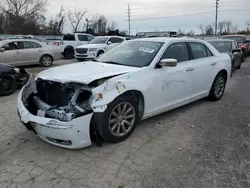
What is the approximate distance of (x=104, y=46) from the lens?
46.9 feet

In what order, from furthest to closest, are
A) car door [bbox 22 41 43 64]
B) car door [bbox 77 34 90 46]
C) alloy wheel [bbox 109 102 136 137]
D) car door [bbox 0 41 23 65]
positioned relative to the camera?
car door [bbox 77 34 90 46] → car door [bbox 22 41 43 64] → car door [bbox 0 41 23 65] → alloy wheel [bbox 109 102 136 137]

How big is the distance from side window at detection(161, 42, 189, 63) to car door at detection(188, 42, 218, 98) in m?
0.19

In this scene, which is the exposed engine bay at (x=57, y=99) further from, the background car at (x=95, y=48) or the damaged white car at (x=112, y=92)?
the background car at (x=95, y=48)

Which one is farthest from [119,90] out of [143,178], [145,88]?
[143,178]

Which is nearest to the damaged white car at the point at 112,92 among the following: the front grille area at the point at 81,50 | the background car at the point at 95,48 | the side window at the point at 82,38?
the background car at the point at 95,48

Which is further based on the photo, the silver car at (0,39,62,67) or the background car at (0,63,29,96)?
the silver car at (0,39,62,67)

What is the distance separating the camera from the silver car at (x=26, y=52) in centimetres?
1082

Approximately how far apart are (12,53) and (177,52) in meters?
8.91

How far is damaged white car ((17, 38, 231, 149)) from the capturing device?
10.5 ft

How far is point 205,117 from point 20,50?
378 inches

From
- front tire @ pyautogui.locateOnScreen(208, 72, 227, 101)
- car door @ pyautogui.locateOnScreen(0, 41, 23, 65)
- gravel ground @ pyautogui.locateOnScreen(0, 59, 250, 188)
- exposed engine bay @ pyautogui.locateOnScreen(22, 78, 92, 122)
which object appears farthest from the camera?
car door @ pyautogui.locateOnScreen(0, 41, 23, 65)

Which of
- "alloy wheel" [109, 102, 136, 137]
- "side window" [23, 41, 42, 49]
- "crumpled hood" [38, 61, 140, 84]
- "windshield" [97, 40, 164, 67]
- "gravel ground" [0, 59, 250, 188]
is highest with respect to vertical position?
"side window" [23, 41, 42, 49]

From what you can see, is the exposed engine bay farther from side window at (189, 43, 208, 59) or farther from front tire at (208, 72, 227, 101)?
front tire at (208, 72, 227, 101)

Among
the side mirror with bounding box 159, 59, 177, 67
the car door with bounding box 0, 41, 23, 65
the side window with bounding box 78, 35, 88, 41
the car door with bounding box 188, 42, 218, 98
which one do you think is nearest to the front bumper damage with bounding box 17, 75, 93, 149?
the side mirror with bounding box 159, 59, 177, 67
